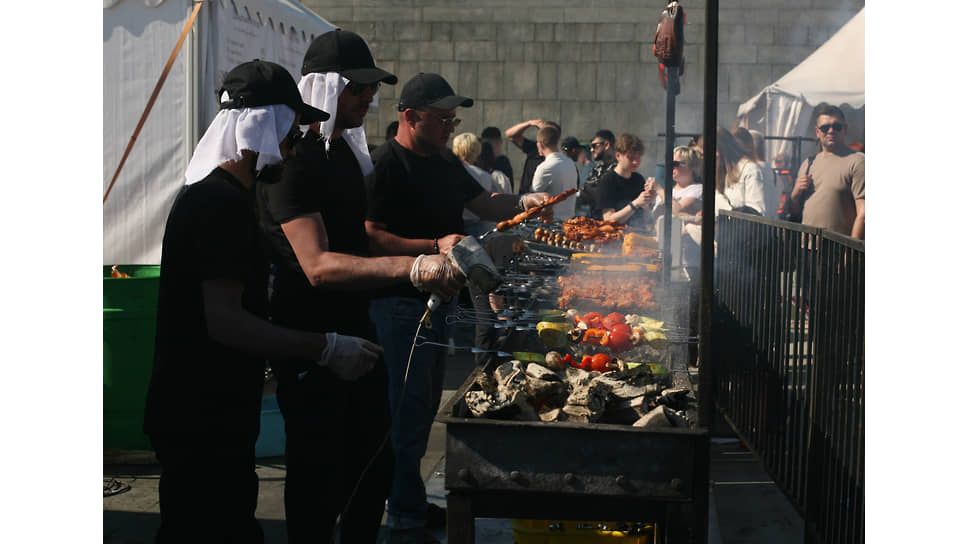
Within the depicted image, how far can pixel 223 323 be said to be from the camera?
8.34 ft

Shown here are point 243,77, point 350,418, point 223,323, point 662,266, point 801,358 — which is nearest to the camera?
point 223,323

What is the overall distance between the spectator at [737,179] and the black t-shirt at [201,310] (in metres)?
5.29

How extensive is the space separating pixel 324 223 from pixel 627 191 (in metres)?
5.94

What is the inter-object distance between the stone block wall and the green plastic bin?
8551 millimetres

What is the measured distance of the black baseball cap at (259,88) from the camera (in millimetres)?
2779

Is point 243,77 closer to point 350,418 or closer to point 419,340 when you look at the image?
point 350,418

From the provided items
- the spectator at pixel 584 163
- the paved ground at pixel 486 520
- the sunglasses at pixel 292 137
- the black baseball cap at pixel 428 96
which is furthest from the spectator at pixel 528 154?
the sunglasses at pixel 292 137

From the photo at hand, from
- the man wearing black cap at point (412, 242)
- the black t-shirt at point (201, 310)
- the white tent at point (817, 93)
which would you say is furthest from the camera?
the white tent at point (817, 93)

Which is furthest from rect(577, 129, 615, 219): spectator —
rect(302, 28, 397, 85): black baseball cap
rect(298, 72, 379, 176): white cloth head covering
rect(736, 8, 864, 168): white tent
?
rect(298, 72, 379, 176): white cloth head covering

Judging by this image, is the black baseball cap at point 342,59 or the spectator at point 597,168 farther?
the spectator at point 597,168

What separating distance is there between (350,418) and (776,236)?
2285 millimetres

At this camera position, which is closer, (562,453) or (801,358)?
(562,453)

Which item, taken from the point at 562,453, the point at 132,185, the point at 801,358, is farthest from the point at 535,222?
the point at 562,453

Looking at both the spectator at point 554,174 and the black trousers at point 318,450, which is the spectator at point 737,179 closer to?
the spectator at point 554,174
